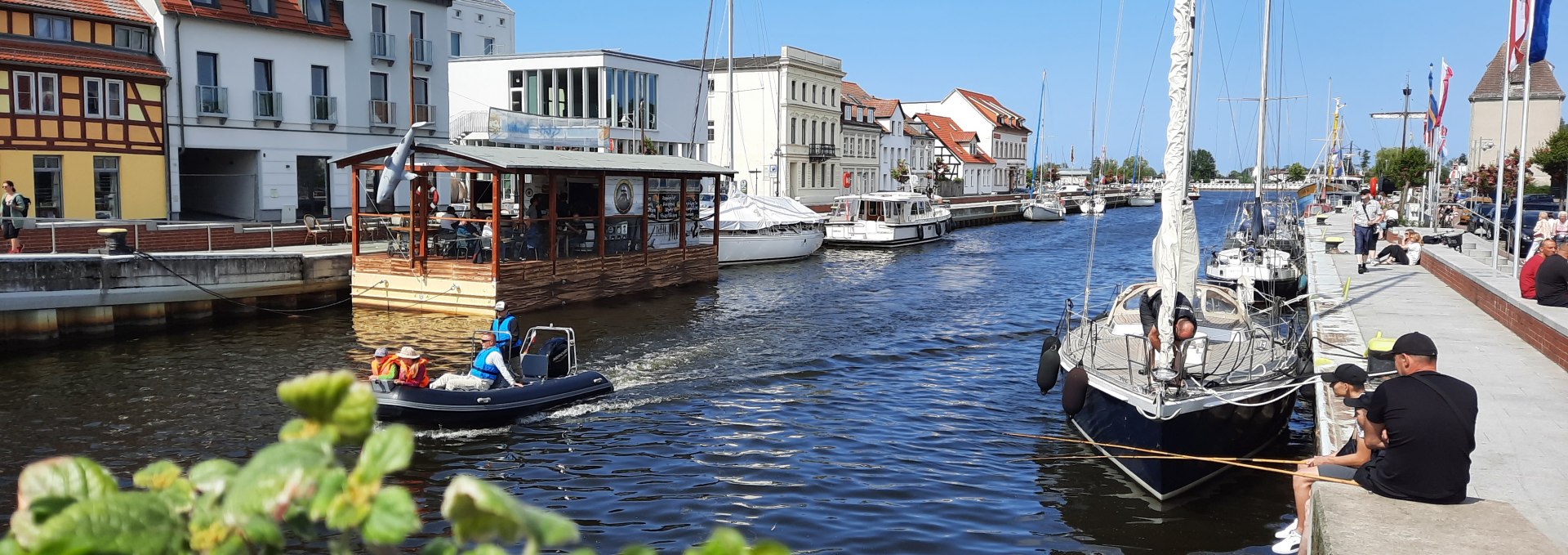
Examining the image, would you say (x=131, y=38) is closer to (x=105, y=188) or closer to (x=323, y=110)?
(x=105, y=188)

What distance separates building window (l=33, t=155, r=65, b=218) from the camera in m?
32.0

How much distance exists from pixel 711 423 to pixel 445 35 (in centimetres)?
3471

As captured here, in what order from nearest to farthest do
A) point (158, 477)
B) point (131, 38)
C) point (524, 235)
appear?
1. point (158, 477)
2. point (524, 235)
3. point (131, 38)

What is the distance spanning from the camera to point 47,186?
32.4 metres

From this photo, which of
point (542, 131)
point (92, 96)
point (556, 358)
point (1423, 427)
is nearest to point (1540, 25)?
point (1423, 427)

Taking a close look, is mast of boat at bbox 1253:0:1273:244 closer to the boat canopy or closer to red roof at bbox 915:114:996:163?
the boat canopy

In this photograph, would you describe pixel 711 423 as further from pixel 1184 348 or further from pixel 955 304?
pixel 955 304

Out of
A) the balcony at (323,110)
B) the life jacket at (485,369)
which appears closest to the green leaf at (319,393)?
the life jacket at (485,369)

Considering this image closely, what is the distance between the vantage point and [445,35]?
4628cm

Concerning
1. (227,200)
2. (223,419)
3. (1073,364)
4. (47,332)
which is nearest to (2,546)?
(1073,364)

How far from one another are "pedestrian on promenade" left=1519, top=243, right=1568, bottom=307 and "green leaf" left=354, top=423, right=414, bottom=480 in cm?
1751

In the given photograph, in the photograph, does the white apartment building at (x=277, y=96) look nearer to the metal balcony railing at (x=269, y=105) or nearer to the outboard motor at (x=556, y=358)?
the metal balcony railing at (x=269, y=105)

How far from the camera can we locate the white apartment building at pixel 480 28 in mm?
69188

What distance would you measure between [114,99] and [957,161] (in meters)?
78.6
